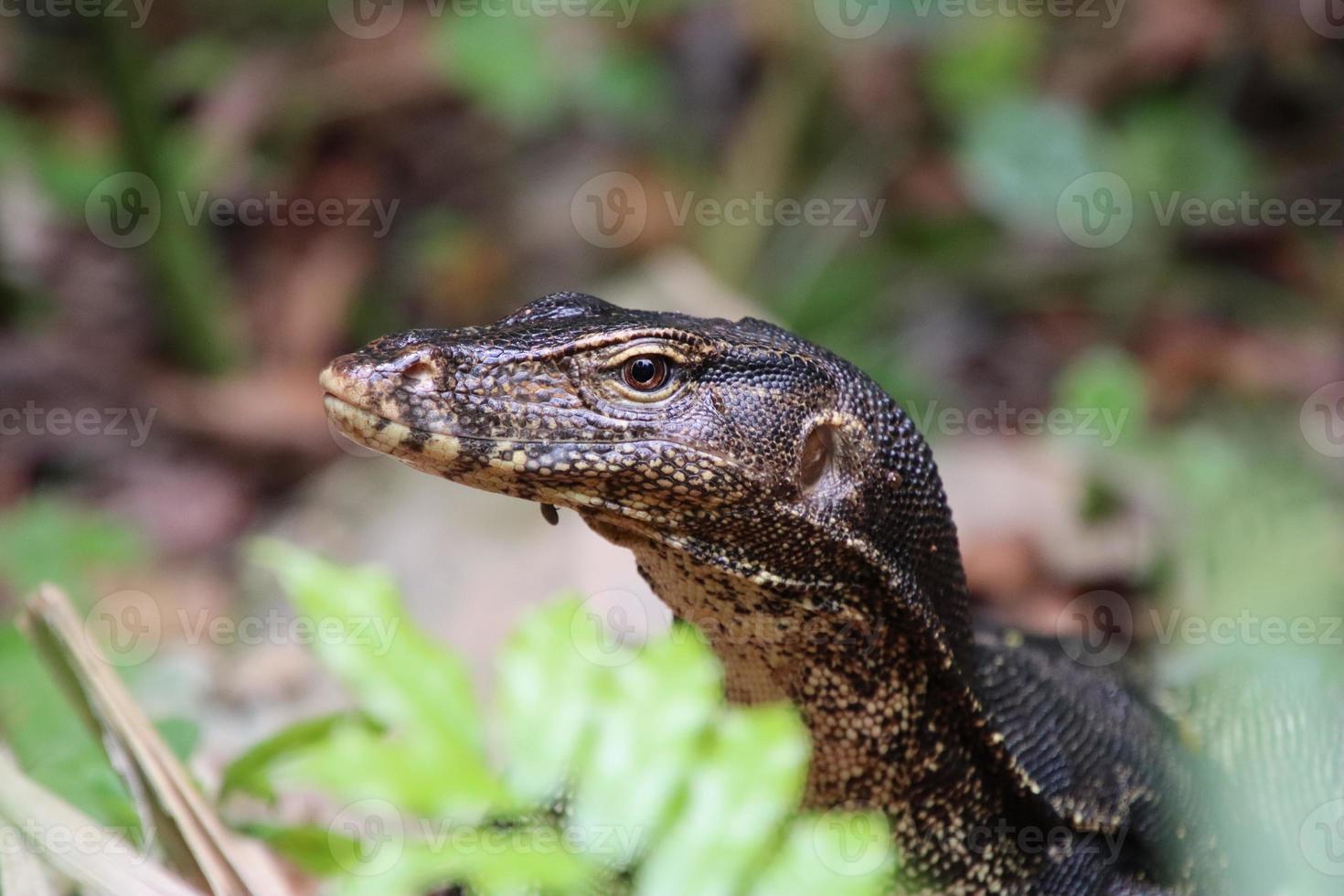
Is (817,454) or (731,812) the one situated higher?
(817,454)

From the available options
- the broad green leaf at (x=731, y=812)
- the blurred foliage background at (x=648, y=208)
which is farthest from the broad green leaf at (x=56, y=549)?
the broad green leaf at (x=731, y=812)

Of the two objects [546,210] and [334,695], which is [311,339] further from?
[334,695]

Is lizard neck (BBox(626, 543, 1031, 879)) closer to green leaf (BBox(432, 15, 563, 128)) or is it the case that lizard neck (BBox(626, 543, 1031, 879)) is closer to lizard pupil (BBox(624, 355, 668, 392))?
lizard pupil (BBox(624, 355, 668, 392))

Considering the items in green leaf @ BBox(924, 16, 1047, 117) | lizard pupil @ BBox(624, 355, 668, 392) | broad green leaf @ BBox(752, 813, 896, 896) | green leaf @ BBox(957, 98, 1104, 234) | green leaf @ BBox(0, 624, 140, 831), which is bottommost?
green leaf @ BBox(0, 624, 140, 831)

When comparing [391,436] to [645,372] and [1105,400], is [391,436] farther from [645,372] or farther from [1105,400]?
[1105,400]

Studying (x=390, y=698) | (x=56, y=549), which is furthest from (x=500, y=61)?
(x=390, y=698)

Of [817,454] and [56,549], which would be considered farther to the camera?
[56,549]

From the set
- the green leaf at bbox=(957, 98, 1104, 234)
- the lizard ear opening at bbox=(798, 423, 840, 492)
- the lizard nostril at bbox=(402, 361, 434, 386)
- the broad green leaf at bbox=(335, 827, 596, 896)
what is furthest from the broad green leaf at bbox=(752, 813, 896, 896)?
the green leaf at bbox=(957, 98, 1104, 234)

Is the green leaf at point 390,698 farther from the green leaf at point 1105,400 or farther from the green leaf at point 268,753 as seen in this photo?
the green leaf at point 1105,400

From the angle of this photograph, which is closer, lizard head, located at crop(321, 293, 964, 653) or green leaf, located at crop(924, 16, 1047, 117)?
lizard head, located at crop(321, 293, 964, 653)
